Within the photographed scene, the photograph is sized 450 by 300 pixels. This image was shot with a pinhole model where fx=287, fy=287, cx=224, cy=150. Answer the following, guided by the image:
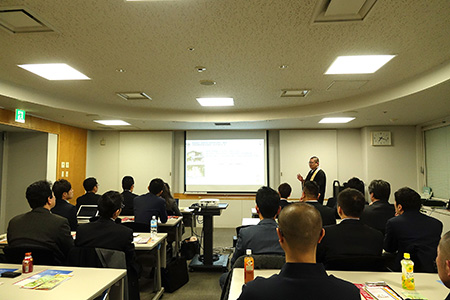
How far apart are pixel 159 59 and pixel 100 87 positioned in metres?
1.70

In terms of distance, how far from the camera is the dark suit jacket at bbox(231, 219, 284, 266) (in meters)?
2.05

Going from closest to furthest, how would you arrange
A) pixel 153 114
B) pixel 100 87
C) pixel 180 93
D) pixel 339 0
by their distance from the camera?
1. pixel 339 0
2. pixel 100 87
3. pixel 180 93
4. pixel 153 114

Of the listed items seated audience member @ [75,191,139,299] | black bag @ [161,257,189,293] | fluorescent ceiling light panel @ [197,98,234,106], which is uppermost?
fluorescent ceiling light panel @ [197,98,234,106]

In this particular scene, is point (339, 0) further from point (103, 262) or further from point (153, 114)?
point (153, 114)

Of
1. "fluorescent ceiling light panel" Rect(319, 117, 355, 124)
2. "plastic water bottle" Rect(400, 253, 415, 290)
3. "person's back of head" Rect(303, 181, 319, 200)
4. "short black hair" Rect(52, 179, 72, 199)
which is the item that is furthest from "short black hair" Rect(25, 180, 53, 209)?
"fluorescent ceiling light panel" Rect(319, 117, 355, 124)

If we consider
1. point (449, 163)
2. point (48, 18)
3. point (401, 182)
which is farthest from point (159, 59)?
point (401, 182)

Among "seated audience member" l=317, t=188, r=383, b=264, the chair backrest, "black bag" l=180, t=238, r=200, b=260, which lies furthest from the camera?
"black bag" l=180, t=238, r=200, b=260

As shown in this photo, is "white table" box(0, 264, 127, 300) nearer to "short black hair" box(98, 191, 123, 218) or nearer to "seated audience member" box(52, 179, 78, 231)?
"short black hair" box(98, 191, 123, 218)

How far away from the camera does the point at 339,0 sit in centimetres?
223

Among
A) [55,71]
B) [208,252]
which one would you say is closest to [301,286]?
[208,252]

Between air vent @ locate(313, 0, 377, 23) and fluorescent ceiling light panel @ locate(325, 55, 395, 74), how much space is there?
0.94 metres

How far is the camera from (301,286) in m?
1.01

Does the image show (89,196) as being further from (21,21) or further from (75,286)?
A: (75,286)

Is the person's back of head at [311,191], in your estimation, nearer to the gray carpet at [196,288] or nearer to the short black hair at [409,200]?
the short black hair at [409,200]
